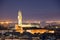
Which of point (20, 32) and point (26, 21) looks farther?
point (26, 21)

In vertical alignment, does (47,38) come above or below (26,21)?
below

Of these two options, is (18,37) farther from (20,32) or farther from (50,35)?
(50,35)

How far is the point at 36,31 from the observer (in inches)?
194

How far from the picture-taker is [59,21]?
536cm

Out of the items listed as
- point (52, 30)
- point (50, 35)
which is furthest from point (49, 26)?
point (50, 35)

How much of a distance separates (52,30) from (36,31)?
457 mm

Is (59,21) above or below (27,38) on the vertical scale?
above

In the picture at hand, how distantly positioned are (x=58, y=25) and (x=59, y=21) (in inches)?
9.7

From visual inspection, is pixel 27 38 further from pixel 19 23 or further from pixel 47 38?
pixel 19 23

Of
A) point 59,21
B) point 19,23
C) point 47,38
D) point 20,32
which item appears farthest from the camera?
point 19,23

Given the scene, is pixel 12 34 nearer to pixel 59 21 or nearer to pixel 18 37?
pixel 18 37

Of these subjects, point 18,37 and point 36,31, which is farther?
point 36,31

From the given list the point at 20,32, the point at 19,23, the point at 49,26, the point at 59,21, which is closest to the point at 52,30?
the point at 49,26

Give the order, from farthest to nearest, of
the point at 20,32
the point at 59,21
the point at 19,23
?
the point at 19,23
the point at 59,21
the point at 20,32
